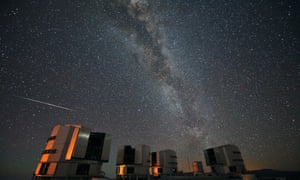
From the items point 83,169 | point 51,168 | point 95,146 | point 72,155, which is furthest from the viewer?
point 95,146

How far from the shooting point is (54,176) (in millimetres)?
26953

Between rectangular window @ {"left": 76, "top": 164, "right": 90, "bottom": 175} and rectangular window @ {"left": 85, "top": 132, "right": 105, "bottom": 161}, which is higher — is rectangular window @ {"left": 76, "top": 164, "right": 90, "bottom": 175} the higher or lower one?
the lower one

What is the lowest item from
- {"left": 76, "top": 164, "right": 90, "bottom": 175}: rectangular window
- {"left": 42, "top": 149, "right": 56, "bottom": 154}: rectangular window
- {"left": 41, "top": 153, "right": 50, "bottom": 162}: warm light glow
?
{"left": 76, "top": 164, "right": 90, "bottom": 175}: rectangular window

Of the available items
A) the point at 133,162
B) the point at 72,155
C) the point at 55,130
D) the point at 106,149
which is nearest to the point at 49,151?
the point at 55,130

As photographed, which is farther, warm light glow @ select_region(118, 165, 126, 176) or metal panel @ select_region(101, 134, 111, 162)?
warm light glow @ select_region(118, 165, 126, 176)

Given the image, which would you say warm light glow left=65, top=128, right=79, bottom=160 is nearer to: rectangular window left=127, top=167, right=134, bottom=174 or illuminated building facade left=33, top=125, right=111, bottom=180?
illuminated building facade left=33, top=125, right=111, bottom=180

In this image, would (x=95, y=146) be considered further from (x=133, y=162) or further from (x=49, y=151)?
(x=133, y=162)

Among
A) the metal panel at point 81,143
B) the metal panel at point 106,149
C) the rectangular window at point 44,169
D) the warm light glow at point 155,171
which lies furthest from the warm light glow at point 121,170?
the rectangular window at point 44,169

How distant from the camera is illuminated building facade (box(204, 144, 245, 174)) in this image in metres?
51.0

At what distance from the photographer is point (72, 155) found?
95.0ft

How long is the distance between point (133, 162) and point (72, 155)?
85.5 feet

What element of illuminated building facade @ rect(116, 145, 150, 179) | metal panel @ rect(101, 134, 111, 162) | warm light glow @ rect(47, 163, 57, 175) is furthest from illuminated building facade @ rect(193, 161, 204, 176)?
warm light glow @ rect(47, 163, 57, 175)

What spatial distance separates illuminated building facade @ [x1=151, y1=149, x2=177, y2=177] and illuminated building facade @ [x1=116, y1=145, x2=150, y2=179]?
14.7 m

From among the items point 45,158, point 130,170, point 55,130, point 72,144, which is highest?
point 55,130
